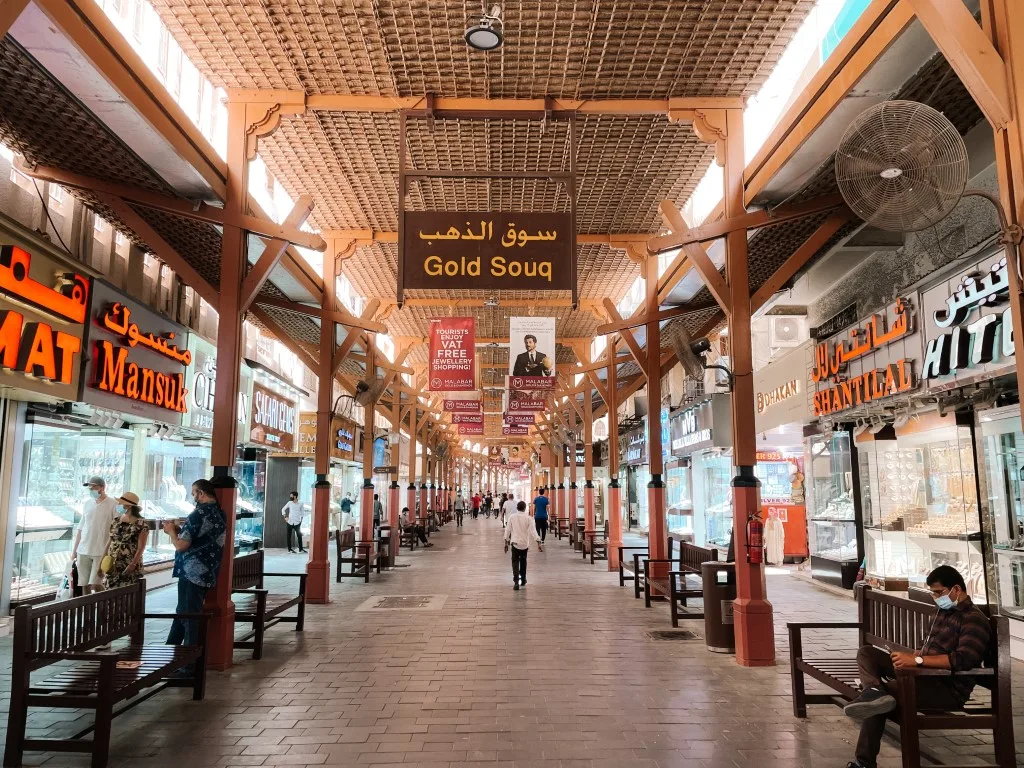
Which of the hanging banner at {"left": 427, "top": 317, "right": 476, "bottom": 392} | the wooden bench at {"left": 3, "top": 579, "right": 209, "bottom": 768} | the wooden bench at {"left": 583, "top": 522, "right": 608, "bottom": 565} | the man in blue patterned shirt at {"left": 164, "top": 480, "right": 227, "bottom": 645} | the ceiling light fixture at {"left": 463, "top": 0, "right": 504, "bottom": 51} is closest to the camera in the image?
the wooden bench at {"left": 3, "top": 579, "right": 209, "bottom": 768}

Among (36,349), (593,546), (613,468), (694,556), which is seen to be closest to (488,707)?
(694,556)

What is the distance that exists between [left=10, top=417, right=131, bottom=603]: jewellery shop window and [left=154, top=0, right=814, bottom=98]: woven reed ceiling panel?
5.45 meters

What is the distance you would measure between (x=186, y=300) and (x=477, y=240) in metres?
7.86

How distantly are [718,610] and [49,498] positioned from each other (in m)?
8.84

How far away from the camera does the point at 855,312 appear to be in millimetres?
12078

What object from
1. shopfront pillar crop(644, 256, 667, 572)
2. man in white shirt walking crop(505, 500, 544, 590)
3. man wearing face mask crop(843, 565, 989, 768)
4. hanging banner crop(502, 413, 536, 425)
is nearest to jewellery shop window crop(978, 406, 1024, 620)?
man wearing face mask crop(843, 565, 989, 768)

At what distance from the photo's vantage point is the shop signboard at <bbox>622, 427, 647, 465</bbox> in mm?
28516

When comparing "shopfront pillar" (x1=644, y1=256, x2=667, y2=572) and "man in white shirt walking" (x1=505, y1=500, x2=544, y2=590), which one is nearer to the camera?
"shopfront pillar" (x1=644, y1=256, x2=667, y2=572)

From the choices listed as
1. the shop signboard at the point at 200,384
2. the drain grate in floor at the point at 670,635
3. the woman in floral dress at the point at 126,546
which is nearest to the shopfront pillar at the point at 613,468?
the drain grate in floor at the point at 670,635

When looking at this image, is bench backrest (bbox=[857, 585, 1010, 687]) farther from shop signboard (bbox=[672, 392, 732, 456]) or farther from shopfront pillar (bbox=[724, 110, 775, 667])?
shop signboard (bbox=[672, 392, 732, 456])

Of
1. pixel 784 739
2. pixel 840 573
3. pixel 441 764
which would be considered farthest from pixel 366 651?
pixel 840 573

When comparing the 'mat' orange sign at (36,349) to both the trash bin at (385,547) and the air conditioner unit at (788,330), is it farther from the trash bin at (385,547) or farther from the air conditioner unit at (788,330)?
the air conditioner unit at (788,330)

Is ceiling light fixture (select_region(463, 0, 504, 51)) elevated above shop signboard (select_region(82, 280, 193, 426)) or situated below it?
above

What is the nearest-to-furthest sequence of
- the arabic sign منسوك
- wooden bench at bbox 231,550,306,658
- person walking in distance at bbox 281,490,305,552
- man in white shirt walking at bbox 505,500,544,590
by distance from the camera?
the arabic sign منسوك → wooden bench at bbox 231,550,306,658 → man in white shirt walking at bbox 505,500,544,590 → person walking in distance at bbox 281,490,305,552
